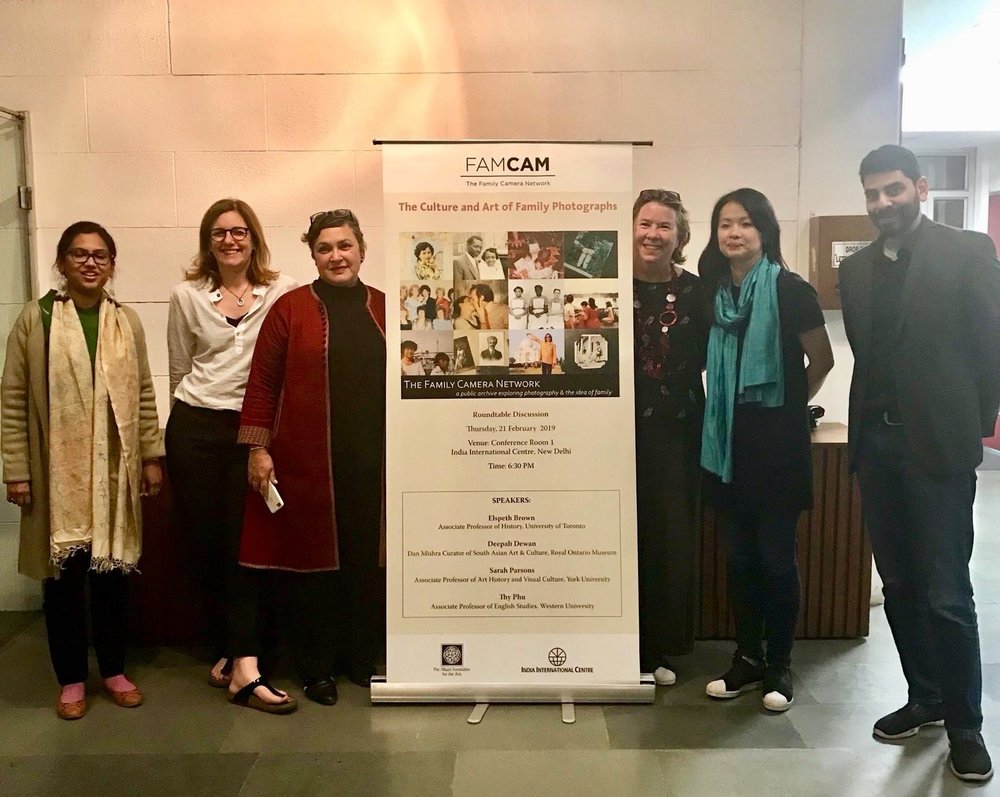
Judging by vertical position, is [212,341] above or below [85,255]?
below

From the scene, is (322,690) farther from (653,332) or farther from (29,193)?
(29,193)

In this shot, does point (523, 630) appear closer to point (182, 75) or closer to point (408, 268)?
point (408, 268)

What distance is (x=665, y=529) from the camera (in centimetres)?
273

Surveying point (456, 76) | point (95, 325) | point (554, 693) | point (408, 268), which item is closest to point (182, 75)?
point (456, 76)

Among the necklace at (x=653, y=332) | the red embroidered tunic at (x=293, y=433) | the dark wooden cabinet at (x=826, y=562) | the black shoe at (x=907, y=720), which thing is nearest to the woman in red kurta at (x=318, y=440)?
the red embroidered tunic at (x=293, y=433)

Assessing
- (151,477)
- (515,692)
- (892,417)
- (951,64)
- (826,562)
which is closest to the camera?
(892,417)

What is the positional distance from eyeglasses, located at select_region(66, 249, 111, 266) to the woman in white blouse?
0.23 meters

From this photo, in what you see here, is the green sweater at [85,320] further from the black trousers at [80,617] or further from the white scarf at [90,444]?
the black trousers at [80,617]

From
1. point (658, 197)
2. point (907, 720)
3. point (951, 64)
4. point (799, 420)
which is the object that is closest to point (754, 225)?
point (658, 197)

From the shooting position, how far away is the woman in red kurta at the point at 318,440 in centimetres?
258

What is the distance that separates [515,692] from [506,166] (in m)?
1.59

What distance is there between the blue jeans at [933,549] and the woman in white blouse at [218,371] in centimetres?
187

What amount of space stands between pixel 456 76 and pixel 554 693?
229 centimetres

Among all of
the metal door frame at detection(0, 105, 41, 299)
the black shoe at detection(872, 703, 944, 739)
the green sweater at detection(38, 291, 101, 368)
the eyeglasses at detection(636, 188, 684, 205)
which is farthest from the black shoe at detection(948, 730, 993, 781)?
the metal door frame at detection(0, 105, 41, 299)
